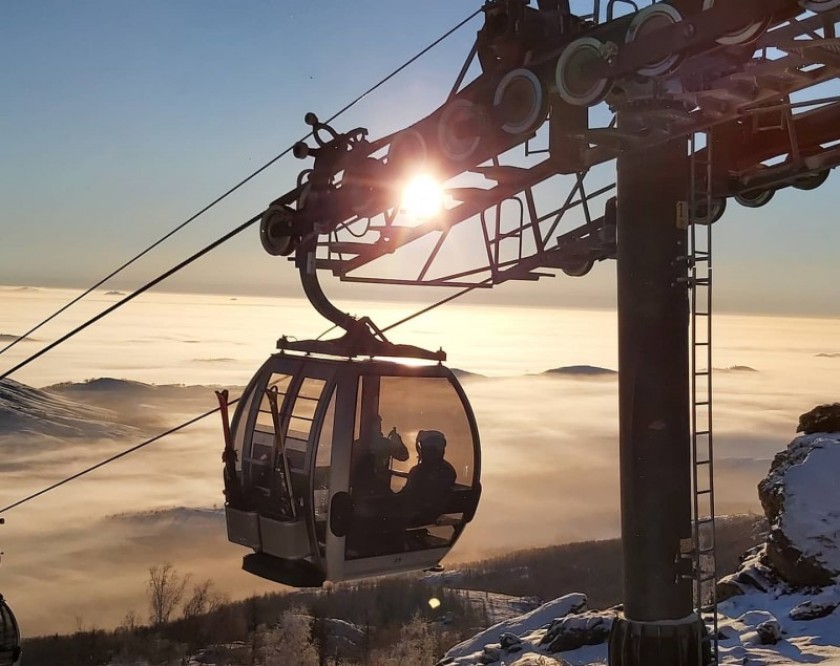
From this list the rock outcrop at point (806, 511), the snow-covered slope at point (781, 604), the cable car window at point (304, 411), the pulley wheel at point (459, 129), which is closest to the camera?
the pulley wheel at point (459, 129)

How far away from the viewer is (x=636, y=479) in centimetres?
766

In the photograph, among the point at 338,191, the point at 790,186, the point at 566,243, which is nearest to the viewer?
the point at 338,191

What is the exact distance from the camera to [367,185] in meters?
8.40

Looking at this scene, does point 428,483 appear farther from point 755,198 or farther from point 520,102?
point 755,198

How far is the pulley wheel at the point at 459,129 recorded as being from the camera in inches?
271

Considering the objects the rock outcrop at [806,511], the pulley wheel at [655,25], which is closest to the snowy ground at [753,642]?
the rock outcrop at [806,511]

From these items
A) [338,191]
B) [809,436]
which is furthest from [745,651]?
[338,191]

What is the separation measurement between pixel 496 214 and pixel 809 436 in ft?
42.6

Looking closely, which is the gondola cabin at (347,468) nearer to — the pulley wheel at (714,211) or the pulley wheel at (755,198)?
the pulley wheel at (714,211)

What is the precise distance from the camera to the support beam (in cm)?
759

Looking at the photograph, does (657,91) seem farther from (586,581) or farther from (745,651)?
(586,581)

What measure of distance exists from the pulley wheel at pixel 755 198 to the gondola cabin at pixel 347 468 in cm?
403

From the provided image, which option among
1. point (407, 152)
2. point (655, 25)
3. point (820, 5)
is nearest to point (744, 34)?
point (820, 5)

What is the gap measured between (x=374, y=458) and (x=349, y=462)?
668 millimetres
